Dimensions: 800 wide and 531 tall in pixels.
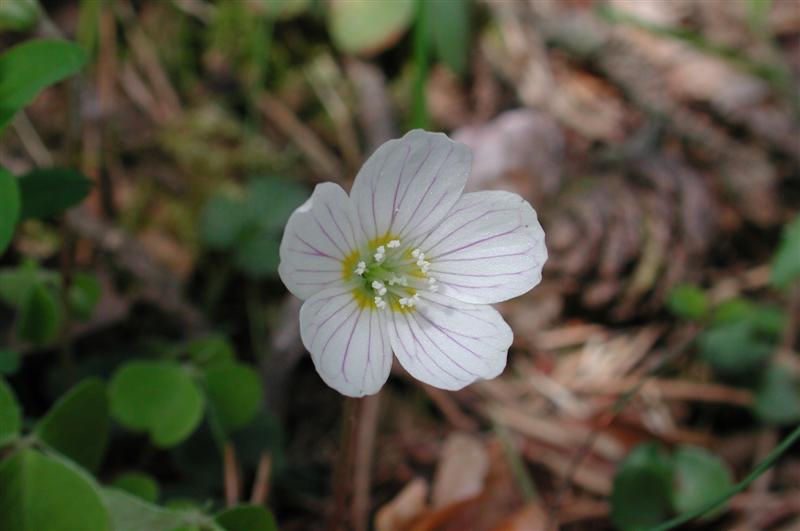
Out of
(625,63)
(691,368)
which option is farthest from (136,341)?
(625,63)

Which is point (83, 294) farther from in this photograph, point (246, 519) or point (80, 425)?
point (246, 519)

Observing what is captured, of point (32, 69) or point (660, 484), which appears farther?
point (660, 484)

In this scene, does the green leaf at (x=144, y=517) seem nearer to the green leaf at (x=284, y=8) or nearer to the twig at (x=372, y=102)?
the twig at (x=372, y=102)

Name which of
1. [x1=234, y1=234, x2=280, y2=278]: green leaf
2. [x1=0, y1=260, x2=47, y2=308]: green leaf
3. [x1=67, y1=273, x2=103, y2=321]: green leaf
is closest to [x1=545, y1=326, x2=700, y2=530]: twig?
[x1=234, y1=234, x2=280, y2=278]: green leaf

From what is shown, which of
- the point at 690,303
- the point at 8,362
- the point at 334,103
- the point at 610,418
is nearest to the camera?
the point at 8,362

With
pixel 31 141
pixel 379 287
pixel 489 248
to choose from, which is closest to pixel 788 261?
pixel 489 248
